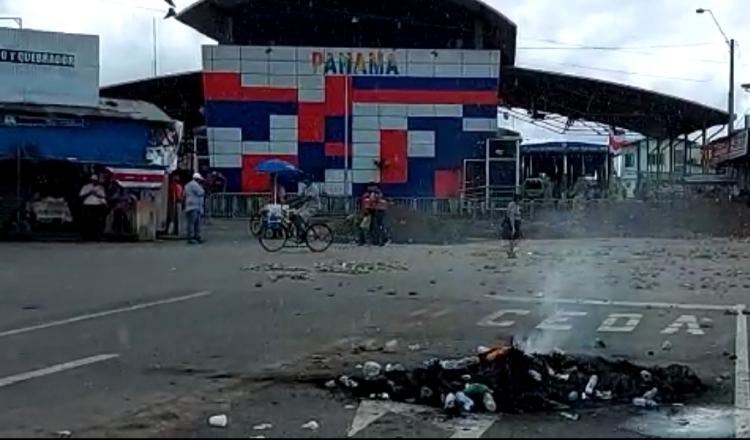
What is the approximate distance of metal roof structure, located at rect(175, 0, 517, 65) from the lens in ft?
184

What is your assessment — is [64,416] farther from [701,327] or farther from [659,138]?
[659,138]

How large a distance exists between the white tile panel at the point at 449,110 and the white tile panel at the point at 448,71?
1.33 m

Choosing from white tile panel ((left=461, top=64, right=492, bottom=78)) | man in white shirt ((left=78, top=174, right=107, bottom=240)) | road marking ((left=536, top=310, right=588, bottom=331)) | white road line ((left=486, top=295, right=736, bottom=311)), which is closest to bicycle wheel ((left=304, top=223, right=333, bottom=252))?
man in white shirt ((left=78, top=174, right=107, bottom=240))

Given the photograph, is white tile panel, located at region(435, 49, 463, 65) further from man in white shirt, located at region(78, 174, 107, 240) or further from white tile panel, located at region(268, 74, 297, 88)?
man in white shirt, located at region(78, 174, 107, 240)

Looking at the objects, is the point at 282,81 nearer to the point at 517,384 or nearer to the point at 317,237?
the point at 317,237

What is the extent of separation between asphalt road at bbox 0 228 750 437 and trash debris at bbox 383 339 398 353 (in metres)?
0.18

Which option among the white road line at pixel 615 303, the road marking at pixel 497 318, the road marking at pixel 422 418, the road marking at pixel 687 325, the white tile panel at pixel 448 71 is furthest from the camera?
the white tile panel at pixel 448 71

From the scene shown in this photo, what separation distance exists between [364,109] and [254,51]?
5.21 m

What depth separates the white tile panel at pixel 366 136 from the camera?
4822 cm

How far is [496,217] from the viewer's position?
4425 centimetres

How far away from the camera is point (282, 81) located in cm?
4869

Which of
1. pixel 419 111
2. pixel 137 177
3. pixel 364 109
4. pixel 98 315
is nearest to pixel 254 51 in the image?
pixel 364 109

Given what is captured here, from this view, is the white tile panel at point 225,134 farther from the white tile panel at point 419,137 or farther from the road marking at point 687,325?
the road marking at point 687,325

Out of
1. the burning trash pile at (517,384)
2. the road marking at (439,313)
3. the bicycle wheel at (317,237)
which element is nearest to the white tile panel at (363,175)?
the bicycle wheel at (317,237)
